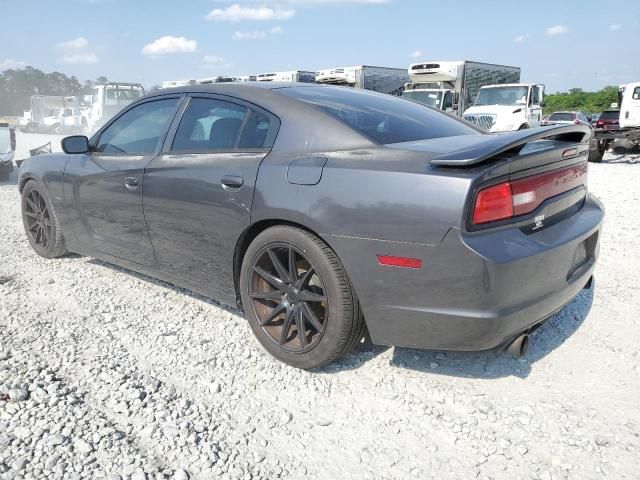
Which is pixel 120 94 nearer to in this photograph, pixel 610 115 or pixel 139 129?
pixel 610 115

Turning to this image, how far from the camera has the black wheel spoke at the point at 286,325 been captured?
277 cm

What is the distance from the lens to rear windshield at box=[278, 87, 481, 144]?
2.78 meters

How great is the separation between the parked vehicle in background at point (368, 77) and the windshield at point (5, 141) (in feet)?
45.4

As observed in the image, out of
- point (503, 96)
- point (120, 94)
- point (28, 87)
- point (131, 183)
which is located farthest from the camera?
point (28, 87)

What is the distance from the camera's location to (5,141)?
10.2 m

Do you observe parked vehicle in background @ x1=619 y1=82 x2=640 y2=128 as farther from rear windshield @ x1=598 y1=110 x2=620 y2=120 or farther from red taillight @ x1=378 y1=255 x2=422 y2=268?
red taillight @ x1=378 y1=255 x2=422 y2=268

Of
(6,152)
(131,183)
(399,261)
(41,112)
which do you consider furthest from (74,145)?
(41,112)

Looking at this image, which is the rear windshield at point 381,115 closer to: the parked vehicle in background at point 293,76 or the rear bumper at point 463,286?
the rear bumper at point 463,286

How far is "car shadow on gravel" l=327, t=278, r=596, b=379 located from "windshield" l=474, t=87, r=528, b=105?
15.3m

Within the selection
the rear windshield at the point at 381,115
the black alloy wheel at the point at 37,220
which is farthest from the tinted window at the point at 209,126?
the black alloy wheel at the point at 37,220

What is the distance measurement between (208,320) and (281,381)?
36.4 inches

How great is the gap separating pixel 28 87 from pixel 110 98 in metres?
50.3

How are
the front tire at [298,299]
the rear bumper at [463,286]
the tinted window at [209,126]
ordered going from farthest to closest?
the tinted window at [209,126], the front tire at [298,299], the rear bumper at [463,286]

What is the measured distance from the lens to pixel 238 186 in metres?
2.85
